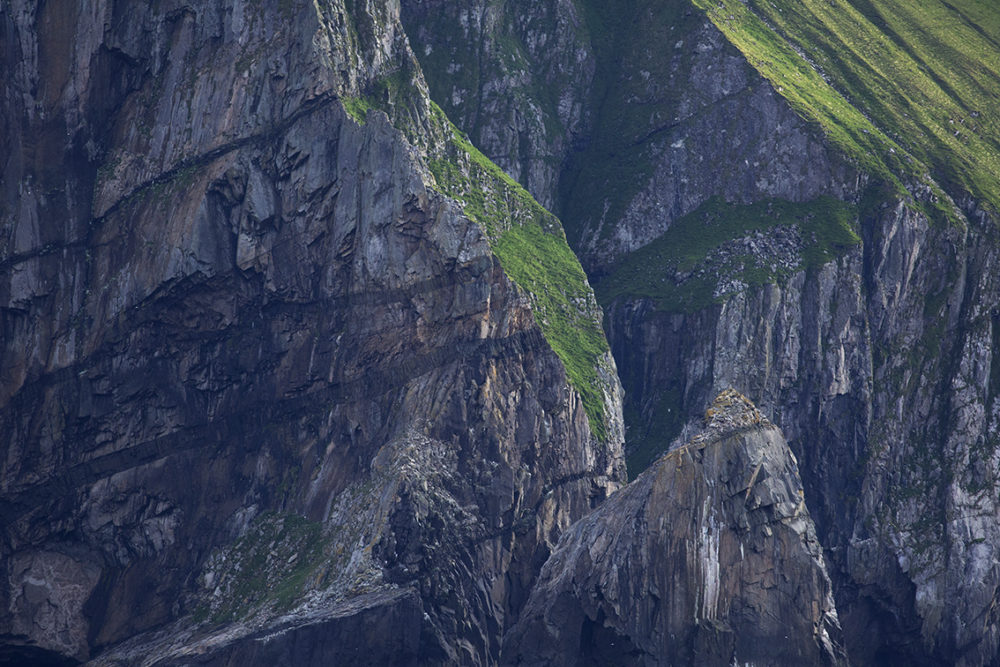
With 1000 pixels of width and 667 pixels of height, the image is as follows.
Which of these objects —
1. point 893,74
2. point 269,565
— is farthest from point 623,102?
point 269,565

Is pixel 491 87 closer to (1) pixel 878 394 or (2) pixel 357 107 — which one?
(2) pixel 357 107

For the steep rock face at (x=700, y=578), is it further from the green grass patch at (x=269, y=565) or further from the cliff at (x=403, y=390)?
the green grass patch at (x=269, y=565)

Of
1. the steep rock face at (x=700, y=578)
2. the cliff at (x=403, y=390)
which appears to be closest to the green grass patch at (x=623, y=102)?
the cliff at (x=403, y=390)

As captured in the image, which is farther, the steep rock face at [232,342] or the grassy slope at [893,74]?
the grassy slope at [893,74]

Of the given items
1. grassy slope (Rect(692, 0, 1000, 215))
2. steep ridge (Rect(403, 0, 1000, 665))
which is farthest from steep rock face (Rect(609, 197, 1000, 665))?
grassy slope (Rect(692, 0, 1000, 215))

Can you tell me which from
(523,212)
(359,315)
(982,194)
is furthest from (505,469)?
(982,194)
